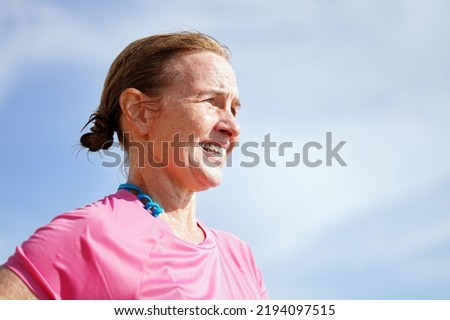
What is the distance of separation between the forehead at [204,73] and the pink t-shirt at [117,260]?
2.56ft

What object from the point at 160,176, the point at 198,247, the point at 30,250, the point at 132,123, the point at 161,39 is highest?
the point at 161,39

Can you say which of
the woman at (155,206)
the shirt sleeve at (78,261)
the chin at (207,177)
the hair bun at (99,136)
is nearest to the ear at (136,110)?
Result: the woman at (155,206)

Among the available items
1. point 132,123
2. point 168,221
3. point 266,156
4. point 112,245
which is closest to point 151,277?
point 112,245

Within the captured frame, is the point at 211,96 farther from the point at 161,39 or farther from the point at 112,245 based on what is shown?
the point at 112,245

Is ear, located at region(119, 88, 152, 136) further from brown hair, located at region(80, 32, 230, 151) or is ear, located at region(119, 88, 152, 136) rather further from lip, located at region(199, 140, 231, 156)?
lip, located at region(199, 140, 231, 156)

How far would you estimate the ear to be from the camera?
160 inches

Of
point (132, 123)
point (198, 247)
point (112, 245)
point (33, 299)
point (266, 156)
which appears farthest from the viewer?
point (266, 156)

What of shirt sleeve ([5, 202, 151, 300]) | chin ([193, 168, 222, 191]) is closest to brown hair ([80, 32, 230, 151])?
chin ([193, 168, 222, 191])

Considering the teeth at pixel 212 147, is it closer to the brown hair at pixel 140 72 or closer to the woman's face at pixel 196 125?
the woman's face at pixel 196 125

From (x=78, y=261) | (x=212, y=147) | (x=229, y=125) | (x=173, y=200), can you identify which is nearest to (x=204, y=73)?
(x=229, y=125)

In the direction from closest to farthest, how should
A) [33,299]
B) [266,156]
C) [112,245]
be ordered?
[33,299]
[112,245]
[266,156]

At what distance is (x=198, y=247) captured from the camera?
149 inches

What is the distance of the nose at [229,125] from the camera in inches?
159

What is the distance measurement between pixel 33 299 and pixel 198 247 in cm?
101
